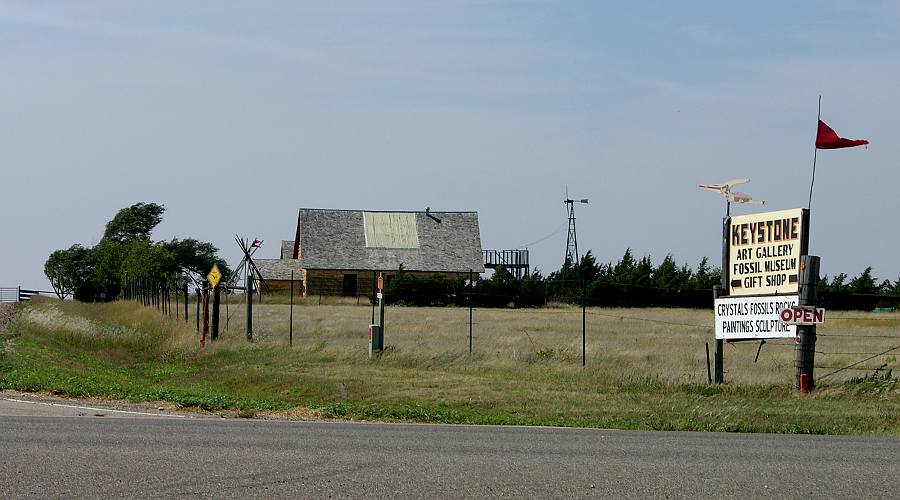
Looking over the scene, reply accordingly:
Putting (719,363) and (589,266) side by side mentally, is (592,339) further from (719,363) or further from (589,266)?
(589,266)

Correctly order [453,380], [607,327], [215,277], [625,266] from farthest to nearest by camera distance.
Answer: [625,266] < [607,327] < [215,277] < [453,380]

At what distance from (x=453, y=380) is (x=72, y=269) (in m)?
87.2

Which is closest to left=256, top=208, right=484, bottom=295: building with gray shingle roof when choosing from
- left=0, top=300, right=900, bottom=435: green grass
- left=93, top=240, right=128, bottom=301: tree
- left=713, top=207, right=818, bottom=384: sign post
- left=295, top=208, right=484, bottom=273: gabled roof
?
left=295, top=208, right=484, bottom=273: gabled roof

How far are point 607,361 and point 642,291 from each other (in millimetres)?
31300

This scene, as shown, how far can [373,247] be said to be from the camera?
8125 cm

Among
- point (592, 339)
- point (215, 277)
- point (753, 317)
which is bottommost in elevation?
point (592, 339)

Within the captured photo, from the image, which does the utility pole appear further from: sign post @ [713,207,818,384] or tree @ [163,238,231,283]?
tree @ [163,238,231,283]

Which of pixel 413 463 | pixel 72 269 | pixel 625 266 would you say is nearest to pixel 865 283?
pixel 625 266

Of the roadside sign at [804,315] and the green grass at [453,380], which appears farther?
the roadside sign at [804,315]

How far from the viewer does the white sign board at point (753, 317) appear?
780 inches

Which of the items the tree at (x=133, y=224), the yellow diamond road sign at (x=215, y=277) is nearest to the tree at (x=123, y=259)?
the tree at (x=133, y=224)

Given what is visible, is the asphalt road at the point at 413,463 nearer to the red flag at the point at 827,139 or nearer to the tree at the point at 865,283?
the red flag at the point at 827,139

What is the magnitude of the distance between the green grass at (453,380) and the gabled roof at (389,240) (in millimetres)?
43089

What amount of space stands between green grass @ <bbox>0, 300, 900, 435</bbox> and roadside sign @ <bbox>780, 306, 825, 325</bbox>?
1.19 metres
